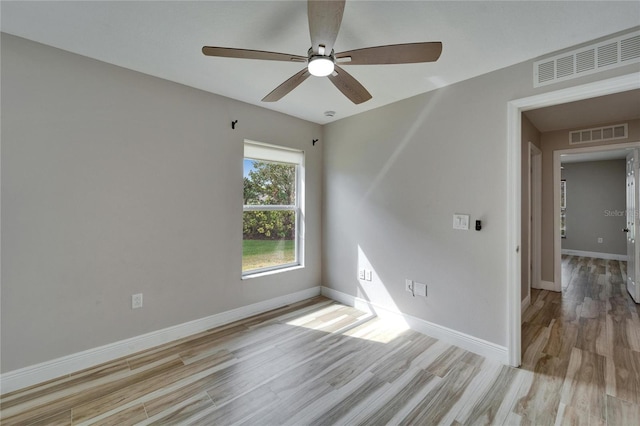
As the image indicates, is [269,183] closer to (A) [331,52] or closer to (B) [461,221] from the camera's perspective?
(A) [331,52]

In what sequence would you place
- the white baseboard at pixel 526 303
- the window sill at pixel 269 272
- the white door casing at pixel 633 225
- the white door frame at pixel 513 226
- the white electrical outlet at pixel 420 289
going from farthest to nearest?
the white door casing at pixel 633 225, the white baseboard at pixel 526 303, the window sill at pixel 269 272, the white electrical outlet at pixel 420 289, the white door frame at pixel 513 226

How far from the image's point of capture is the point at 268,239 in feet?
11.7

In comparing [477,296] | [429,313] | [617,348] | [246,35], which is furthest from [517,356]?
[246,35]

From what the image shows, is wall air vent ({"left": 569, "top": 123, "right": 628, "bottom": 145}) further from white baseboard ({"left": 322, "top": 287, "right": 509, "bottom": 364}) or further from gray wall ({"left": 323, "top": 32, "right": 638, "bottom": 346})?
white baseboard ({"left": 322, "top": 287, "right": 509, "bottom": 364})

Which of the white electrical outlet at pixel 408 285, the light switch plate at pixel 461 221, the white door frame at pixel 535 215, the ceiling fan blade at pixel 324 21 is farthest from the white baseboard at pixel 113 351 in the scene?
the white door frame at pixel 535 215

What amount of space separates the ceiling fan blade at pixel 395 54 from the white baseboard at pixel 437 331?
237 centimetres

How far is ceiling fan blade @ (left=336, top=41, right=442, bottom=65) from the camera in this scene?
4.83 ft

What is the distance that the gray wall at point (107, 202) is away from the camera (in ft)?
6.49

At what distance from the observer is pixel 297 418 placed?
1725 millimetres

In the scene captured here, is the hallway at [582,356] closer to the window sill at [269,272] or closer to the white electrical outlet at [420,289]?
the white electrical outlet at [420,289]

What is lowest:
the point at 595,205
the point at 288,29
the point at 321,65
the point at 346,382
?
the point at 346,382

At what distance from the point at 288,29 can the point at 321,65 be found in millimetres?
471

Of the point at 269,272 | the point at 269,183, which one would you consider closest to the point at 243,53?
the point at 269,183

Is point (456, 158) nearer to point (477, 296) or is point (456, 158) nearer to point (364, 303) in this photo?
point (477, 296)
